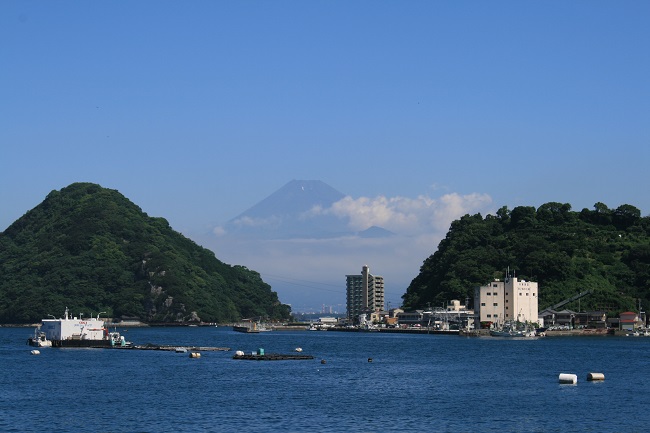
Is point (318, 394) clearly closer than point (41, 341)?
Yes

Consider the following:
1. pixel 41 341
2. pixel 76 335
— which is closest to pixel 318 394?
pixel 76 335

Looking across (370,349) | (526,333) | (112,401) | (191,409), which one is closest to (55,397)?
(112,401)

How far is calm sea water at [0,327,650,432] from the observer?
59.9 meters

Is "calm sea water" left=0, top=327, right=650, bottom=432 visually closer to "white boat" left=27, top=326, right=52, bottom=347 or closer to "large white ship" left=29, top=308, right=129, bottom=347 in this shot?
"large white ship" left=29, top=308, right=129, bottom=347

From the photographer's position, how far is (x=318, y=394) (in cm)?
7600

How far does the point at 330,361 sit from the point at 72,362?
30.1m

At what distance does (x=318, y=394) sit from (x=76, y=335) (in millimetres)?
71407

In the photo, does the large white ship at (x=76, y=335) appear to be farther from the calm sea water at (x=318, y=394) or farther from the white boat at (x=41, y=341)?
the calm sea water at (x=318, y=394)

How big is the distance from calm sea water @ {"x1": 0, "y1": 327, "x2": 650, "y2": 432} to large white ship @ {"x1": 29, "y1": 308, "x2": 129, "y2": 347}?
15293 mm

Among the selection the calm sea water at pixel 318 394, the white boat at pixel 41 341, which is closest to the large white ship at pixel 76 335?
the white boat at pixel 41 341

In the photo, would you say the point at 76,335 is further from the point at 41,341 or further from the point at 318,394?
the point at 318,394

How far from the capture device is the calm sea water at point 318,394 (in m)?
59.9

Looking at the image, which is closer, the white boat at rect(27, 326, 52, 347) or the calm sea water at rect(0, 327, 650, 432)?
the calm sea water at rect(0, 327, 650, 432)

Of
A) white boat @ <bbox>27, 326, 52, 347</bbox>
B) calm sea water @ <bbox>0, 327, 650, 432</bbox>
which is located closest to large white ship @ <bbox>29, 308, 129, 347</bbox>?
white boat @ <bbox>27, 326, 52, 347</bbox>
